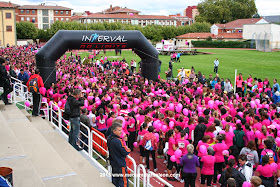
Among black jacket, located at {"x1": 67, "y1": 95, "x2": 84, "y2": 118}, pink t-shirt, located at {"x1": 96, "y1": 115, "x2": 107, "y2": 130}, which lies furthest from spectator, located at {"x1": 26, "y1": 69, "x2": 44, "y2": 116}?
black jacket, located at {"x1": 67, "y1": 95, "x2": 84, "y2": 118}

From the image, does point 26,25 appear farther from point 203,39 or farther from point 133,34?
point 133,34

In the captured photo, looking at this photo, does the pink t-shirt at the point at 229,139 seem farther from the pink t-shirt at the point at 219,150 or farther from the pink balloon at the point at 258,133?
the pink balloon at the point at 258,133

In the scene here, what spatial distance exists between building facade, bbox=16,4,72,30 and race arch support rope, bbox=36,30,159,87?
8866 cm

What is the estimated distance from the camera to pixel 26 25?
75.3m

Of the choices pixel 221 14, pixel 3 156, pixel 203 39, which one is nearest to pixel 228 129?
pixel 3 156

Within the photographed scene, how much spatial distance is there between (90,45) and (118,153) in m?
12.1

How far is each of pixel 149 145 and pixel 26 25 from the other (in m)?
76.5

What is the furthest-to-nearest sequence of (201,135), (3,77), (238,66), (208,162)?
(238,66), (3,77), (201,135), (208,162)

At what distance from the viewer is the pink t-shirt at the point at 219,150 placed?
22.7 feet

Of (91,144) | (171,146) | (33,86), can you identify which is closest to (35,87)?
(33,86)

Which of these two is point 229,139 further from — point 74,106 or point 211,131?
point 74,106

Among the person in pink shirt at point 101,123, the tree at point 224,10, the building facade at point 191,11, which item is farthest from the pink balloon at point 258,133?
the building facade at point 191,11

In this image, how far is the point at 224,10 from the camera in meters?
99.9

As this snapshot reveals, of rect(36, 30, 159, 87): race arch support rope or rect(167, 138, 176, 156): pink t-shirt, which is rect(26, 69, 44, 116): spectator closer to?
rect(36, 30, 159, 87): race arch support rope
